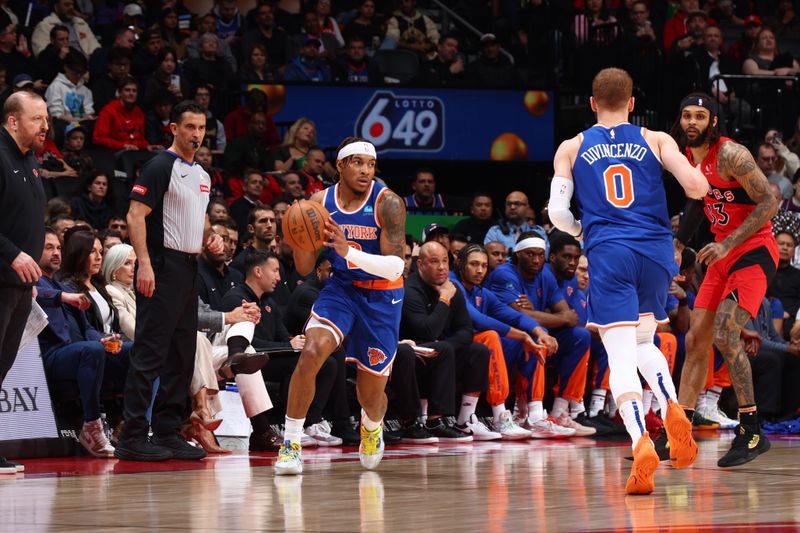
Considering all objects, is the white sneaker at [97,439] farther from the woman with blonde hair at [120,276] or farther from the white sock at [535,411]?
the white sock at [535,411]

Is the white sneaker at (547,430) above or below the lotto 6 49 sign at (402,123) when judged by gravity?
below

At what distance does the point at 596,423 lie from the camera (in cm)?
1185

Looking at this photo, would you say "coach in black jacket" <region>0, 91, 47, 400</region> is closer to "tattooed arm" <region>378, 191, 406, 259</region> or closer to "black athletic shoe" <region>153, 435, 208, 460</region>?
"black athletic shoe" <region>153, 435, 208, 460</region>

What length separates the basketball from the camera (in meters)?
7.19

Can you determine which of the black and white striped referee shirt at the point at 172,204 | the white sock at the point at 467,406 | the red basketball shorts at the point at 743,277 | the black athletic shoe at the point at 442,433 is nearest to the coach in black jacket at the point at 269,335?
the black athletic shoe at the point at 442,433

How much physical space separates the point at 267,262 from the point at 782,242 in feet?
20.8

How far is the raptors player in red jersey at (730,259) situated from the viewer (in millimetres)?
7961

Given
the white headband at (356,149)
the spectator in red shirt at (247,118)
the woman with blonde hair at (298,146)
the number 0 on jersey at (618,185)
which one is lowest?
the number 0 on jersey at (618,185)

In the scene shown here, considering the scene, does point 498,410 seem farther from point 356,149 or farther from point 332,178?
point 332,178

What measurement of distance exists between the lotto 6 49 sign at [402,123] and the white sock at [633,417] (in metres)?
10.2

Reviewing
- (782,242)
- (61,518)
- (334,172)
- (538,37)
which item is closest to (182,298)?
(61,518)

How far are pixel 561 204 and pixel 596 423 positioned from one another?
5393mm

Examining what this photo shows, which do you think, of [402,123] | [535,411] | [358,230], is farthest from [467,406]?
Answer: [402,123]

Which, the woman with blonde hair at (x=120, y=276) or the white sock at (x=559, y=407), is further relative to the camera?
the white sock at (x=559, y=407)
